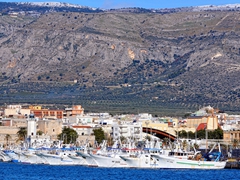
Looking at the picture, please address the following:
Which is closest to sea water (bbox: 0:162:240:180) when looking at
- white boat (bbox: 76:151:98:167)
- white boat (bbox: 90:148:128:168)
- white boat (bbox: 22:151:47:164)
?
white boat (bbox: 90:148:128:168)

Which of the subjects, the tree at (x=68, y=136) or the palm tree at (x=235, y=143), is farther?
the tree at (x=68, y=136)

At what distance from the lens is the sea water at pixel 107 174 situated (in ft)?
417

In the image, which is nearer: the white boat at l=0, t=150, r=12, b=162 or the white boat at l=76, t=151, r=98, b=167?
the white boat at l=76, t=151, r=98, b=167

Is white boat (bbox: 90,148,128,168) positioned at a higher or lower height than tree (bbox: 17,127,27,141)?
lower

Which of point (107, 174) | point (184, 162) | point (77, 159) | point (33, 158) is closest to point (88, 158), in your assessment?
point (77, 159)

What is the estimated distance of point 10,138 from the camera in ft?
652

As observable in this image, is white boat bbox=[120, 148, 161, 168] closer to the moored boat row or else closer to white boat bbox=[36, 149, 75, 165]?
the moored boat row

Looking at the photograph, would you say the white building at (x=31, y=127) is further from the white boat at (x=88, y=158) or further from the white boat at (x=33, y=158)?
the white boat at (x=88, y=158)

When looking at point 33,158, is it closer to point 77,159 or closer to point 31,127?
point 77,159

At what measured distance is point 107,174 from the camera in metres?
133

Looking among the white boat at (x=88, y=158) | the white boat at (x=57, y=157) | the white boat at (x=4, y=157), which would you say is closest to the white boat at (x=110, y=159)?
the white boat at (x=88, y=158)

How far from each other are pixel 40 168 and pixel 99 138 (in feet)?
169

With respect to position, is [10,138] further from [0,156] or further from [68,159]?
[68,159]

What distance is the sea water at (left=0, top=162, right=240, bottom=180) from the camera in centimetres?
12710
